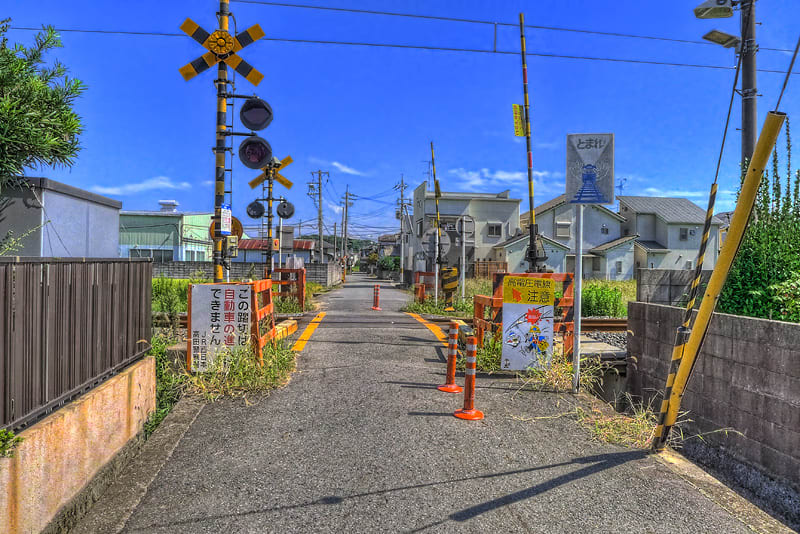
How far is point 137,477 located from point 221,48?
5445 mm

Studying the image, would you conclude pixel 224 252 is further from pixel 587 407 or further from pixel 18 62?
pixel 587 407

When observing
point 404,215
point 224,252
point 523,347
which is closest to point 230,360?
point 224,252

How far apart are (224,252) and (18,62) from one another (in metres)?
3.22

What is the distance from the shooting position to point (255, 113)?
6.73 meters

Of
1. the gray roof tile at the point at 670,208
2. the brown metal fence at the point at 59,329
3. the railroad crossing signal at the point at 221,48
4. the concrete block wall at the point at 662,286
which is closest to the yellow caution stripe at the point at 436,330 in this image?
the concrete block wall at the point at 662,286

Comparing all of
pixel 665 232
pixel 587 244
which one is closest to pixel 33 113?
pixel 587 244

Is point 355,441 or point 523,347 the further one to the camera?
point 523,347

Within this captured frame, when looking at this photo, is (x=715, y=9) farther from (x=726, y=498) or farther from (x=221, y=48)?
(x=221, y=48)

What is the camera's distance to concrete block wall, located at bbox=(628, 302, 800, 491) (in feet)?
14.1

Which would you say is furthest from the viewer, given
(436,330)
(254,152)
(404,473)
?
(436,330)

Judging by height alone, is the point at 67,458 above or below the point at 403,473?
above


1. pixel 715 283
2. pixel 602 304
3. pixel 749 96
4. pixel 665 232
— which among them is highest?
pixel 665 232

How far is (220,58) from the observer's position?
670 cm

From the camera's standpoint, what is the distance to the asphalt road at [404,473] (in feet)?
10.2
